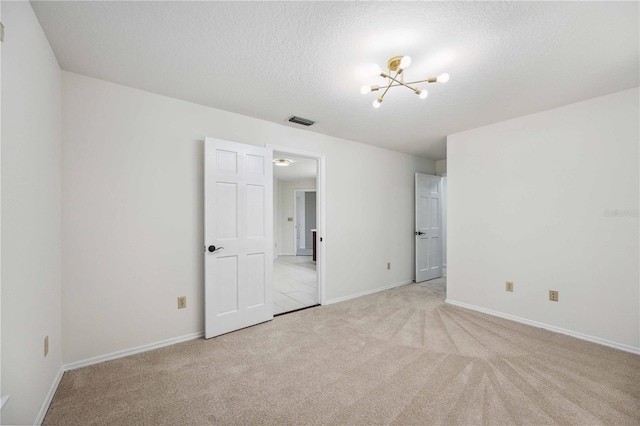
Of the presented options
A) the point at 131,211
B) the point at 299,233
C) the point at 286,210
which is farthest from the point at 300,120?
the point at 299,233

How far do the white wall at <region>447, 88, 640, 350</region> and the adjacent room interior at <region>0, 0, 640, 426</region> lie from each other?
0.06 ft

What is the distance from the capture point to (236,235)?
2.79m

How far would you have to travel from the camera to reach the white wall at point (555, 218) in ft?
7.83

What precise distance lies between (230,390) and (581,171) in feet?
12.4

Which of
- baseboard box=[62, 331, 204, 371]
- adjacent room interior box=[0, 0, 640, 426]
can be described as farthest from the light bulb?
baseboard box=[62, 331, 204, 371]

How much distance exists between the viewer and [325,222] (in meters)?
3.67

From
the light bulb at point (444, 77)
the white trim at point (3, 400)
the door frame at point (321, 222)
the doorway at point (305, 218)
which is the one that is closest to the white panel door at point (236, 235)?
the door frame at point (321, 222)

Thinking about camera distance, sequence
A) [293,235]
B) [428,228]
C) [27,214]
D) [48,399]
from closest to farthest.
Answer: [27,214] < [48,399] < [428,228] < [293,235]

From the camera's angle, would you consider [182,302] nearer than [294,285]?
Yes

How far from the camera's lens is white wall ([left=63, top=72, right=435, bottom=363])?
208 centimetres

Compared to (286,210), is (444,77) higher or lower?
higher

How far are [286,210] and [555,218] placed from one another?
6.72m

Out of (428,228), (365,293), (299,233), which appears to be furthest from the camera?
(299,233)

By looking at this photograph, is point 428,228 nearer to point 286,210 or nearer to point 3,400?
point 286,210
